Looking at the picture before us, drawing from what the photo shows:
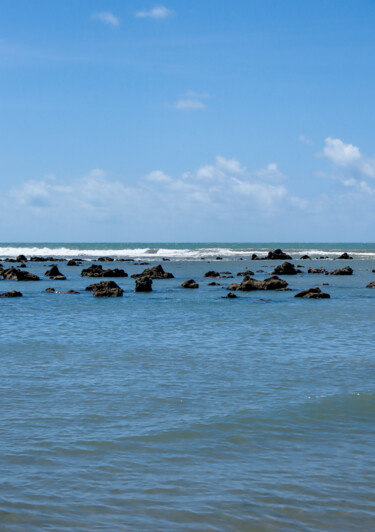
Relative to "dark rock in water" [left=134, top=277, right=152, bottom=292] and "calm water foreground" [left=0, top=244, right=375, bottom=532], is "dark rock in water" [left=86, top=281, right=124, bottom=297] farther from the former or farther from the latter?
"calm water foreground" [left=0, top=244, right=375, bottom=532]

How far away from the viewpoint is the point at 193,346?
18203mm

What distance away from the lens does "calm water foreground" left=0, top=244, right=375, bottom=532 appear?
7.03 m

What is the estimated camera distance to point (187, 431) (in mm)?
9766

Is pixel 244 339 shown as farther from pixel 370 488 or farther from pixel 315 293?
pixel 315 293

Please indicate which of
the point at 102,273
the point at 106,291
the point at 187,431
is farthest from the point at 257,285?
the point at 187,431

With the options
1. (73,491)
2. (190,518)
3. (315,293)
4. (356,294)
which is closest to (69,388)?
(73,491)

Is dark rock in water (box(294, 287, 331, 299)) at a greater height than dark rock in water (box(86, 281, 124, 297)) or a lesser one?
lesser

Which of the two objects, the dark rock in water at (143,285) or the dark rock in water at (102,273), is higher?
the dark rock in water at (102,273)

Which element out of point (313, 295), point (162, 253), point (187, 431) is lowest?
point (187, 431)

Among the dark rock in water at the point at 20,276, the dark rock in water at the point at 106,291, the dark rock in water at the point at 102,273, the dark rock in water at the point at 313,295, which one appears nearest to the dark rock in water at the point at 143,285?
the dark rock in water at the point at 106,291

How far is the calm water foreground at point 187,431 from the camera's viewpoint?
7027 millimetres

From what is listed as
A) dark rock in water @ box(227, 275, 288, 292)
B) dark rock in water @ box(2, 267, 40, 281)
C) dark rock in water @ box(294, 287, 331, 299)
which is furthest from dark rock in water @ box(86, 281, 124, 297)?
dark rock in water @ box(2, 267, 40, 281)

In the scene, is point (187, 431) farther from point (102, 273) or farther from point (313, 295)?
point (102, 273)

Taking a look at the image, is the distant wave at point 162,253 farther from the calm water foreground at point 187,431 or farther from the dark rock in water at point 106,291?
the calm water foreground at point 187,431
